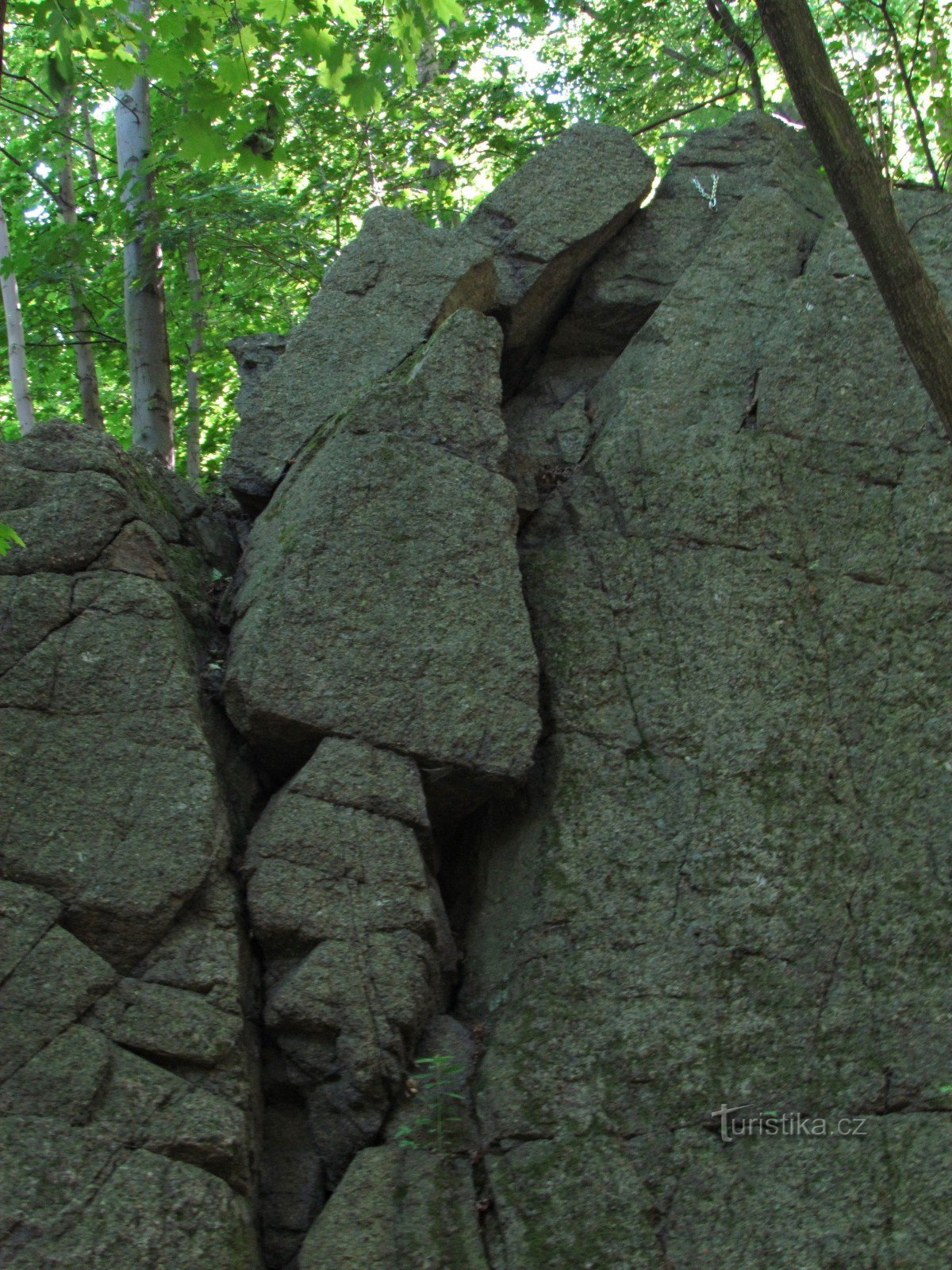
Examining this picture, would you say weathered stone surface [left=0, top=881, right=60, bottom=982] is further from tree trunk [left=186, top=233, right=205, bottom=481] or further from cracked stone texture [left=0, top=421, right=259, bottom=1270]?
tree trunk [left=186, top=233, right=205, bottom=481]

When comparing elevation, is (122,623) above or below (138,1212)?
above

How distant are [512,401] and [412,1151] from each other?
6018mm

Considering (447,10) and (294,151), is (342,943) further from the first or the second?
(294,151)

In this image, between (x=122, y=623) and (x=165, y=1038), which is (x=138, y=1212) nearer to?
(x=165, y=1038)

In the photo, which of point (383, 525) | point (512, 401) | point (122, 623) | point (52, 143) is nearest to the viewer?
point (122, 623)

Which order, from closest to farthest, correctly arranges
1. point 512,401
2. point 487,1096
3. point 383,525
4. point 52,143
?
point 487,1096, point 383,525, point 512,401, point 52,143

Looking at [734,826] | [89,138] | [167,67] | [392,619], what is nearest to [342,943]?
[392,619]

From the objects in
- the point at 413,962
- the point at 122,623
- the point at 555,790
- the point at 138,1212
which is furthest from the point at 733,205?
the point at 138,1212

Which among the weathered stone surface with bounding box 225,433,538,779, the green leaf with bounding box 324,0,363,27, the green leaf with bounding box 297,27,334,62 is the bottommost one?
the weathered stone surface with bounding box 225,433,538,779

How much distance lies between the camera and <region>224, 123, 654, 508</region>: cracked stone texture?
895 centimetres

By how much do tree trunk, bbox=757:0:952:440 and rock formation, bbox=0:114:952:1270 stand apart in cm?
174

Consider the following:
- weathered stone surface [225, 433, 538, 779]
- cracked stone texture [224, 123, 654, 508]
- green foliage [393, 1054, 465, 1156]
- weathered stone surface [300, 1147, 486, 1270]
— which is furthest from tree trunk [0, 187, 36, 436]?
weathered stone surface [300, 1147, 486, 1270]

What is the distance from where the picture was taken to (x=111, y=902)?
6086 millimetres

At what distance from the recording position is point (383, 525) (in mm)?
7605
